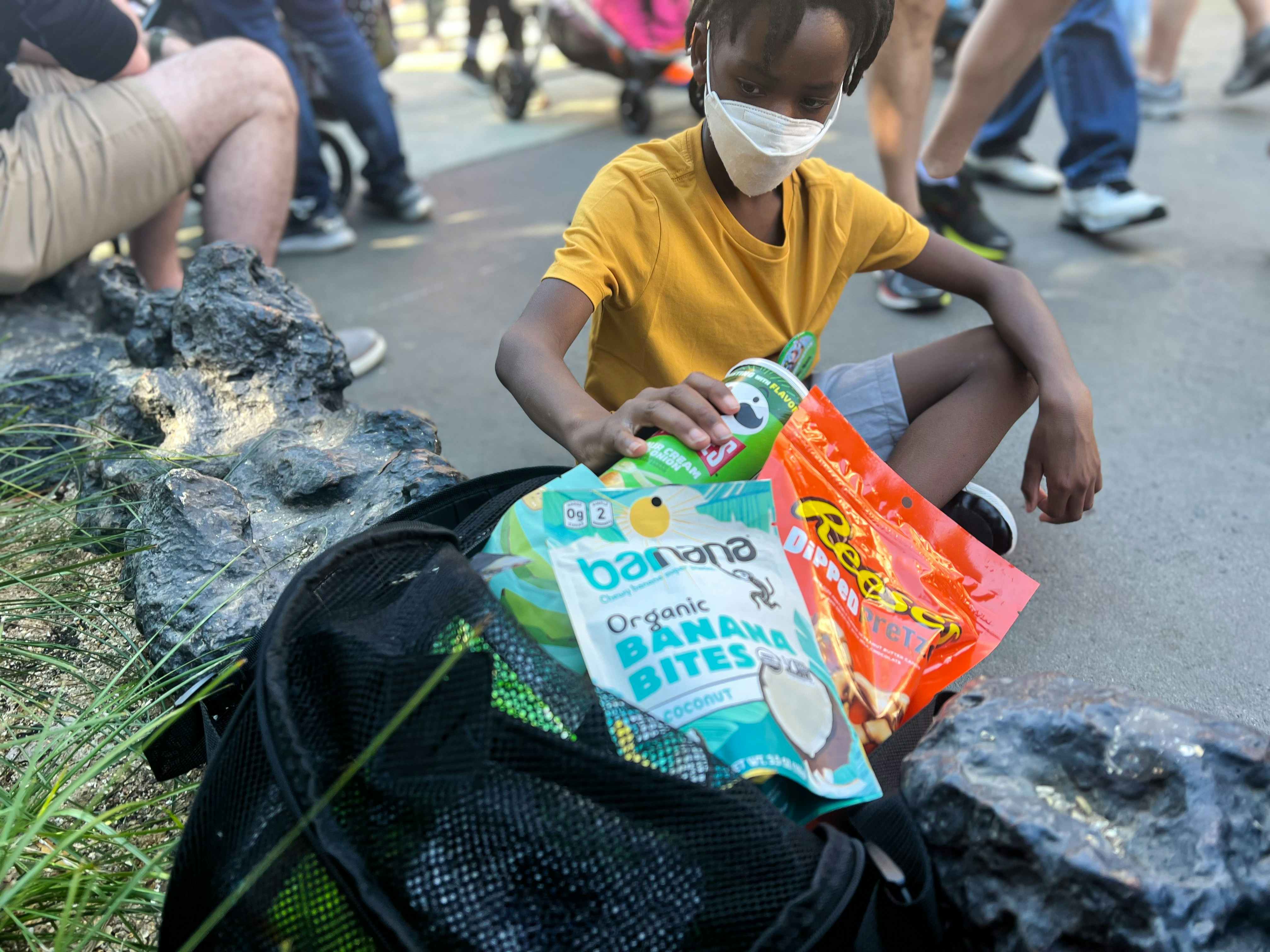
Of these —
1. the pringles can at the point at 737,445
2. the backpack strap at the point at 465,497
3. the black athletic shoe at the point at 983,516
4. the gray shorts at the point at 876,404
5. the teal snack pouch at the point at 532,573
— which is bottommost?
the black athletic shoe at the point at 983,516

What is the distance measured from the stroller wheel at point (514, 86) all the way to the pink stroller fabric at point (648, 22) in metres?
0.58

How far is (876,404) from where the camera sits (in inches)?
70.2

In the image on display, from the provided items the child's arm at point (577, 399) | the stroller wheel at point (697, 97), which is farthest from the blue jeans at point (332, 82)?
the child's arm at point (577, 399)

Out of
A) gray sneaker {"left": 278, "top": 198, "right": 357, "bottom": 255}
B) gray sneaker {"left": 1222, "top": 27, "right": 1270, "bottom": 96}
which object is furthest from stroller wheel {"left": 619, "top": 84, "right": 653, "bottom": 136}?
gray sneaker {"left": 1222, "top": 27, "right": 1270, "bottom": 96}

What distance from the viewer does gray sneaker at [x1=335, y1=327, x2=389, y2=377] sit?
2.78m

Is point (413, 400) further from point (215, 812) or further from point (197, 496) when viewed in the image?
point (215, 812)

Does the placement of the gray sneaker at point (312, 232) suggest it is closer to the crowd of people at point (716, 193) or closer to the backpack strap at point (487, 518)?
the crowd of people at point (716, 193)

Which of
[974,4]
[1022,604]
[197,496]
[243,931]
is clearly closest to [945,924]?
[1022,604]

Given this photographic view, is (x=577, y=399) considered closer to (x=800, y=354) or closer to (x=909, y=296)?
(x=800, y=354)

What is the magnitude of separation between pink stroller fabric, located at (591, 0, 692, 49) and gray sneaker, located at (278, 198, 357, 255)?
5.90 ft

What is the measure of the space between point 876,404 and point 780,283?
0.29 m

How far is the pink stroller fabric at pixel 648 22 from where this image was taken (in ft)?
15.1

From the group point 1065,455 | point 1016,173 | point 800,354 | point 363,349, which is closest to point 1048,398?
point 1065,455

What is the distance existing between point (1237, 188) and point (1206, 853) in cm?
369
